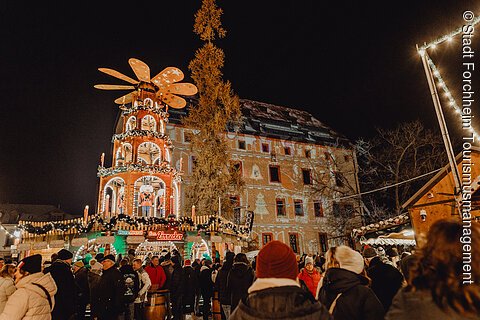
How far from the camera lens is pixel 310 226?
3400cm

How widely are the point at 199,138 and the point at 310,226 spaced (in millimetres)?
15868

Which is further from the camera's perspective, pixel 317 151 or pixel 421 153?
pixel 317 151

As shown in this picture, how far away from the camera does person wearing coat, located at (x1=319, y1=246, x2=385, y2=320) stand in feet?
9.62

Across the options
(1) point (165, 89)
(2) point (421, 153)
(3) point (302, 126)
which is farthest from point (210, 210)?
(3) point (302, 126)

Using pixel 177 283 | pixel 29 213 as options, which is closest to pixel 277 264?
pixel 177 283

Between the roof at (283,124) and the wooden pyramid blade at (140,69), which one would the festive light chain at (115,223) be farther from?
the roof at (283,124)

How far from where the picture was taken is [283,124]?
38844 mm

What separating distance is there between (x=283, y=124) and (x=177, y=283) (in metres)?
31.4

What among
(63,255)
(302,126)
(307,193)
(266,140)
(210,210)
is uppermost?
(302,126)

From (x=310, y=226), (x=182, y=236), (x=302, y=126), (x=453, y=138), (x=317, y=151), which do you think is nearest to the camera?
(x=182, y=236)

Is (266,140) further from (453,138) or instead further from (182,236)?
(182,236)

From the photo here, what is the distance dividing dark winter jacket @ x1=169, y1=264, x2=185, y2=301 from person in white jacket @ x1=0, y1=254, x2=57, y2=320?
506cm

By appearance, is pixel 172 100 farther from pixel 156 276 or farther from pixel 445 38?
pixel 445 38

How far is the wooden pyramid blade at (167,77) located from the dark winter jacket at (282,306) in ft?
67.8
